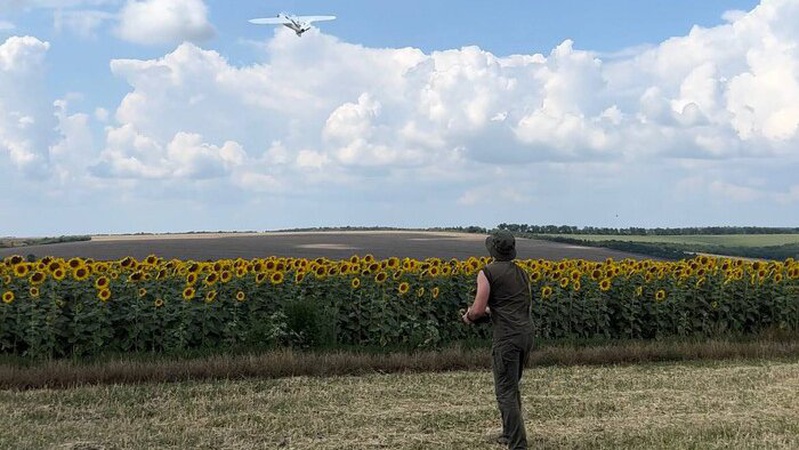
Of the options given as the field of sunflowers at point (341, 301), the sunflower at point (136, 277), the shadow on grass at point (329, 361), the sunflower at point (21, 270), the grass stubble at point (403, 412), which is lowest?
the grass stubble at point (403, 412)

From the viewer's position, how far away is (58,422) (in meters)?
8.93

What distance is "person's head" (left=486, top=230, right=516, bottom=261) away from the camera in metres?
7.84

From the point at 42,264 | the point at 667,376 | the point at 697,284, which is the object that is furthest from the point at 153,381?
the point at 697,284

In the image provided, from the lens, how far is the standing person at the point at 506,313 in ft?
25.5

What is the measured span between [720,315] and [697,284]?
26.8 inches

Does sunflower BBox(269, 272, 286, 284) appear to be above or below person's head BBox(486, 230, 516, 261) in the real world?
below

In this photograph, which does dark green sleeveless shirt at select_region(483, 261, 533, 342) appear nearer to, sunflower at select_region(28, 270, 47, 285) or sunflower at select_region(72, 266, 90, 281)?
sunflower at select_region(72, 266, 90, 281)

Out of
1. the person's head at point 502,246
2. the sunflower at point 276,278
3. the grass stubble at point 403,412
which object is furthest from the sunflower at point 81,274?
the person's head at point 502,246

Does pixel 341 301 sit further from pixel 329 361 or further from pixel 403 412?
pixel 403 412

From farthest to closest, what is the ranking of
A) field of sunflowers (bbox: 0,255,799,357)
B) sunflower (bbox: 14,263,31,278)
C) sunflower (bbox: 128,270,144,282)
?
sunflower (bbox: 128,270,144,282), sunflower (bbox: 14,263,31,278), field of sunflowers (bbox: 0,255,799,357)

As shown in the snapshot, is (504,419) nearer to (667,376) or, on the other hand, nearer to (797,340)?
(667,376)

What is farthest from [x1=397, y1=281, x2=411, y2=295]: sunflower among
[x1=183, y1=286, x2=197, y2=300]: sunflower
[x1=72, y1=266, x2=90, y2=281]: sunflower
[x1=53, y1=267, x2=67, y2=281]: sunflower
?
[x1=53, y1=267, x2=67, y2=281]: sunflower

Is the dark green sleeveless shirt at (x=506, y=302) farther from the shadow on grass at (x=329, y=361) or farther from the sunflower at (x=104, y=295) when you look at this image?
the sunflower at (x=104, y=295)

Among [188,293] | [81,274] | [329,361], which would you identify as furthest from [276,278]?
[81,274]
